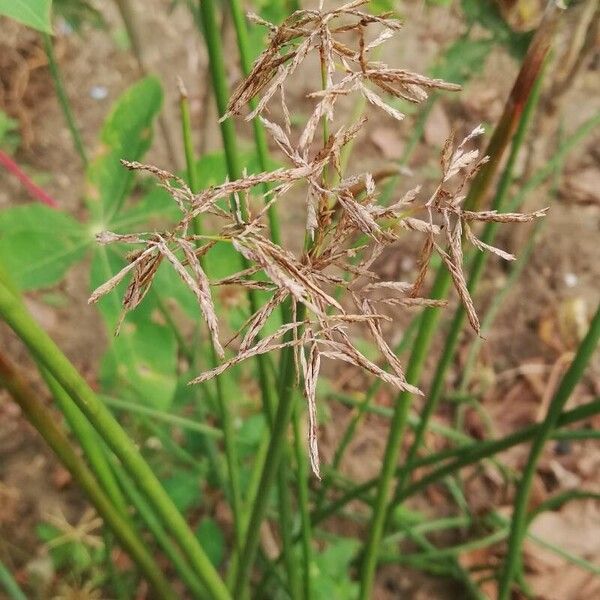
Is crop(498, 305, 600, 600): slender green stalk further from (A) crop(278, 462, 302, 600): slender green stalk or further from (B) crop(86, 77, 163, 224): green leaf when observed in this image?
(B) crop(86, 77, 163, 224): green leaf

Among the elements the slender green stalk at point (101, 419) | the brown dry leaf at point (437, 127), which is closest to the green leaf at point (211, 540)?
the slender green stalk at point (101, 419)

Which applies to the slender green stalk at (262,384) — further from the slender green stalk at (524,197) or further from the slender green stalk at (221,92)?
the slender green stalk at (524,197)

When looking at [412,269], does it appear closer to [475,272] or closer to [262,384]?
[475,272]

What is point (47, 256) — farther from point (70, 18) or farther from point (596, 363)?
point (596, 363)

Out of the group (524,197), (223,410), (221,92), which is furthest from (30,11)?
(524,197)

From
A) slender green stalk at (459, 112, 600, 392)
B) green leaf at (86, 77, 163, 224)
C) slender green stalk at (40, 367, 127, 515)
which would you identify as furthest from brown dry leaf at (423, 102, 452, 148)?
slender green stalk at (40, 367, 127, 515)

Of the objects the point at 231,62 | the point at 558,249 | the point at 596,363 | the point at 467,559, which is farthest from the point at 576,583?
the point at 231,62
